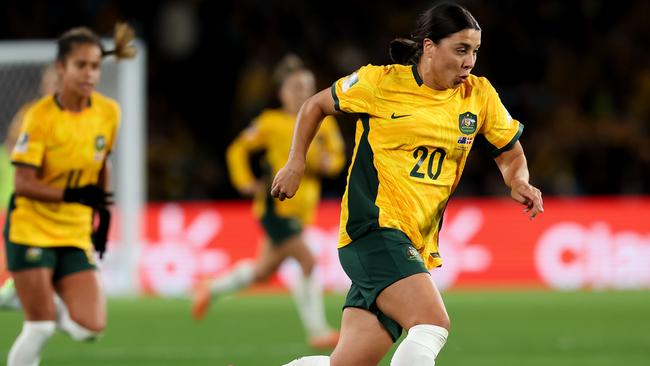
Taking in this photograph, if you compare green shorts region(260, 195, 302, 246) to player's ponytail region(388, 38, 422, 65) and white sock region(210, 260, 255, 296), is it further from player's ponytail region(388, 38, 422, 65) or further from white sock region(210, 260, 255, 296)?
player's ponytail region(388, 38, 422, 65)

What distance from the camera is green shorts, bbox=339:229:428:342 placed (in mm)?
5203

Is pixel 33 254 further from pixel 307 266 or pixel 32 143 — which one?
pixel 307 266

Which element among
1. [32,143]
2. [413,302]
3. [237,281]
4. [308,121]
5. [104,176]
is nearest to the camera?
[413,302]

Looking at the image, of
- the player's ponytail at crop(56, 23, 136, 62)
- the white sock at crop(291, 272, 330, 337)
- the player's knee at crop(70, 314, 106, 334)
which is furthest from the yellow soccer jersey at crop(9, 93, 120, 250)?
the white sock at crop(291, 272, 330, 337)

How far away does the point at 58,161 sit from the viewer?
22.4 ft

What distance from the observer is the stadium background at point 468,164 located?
12953 millimetres

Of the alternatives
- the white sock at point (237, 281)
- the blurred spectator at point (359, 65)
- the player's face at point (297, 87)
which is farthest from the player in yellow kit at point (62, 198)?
the blurred spectator at point (359, 65)

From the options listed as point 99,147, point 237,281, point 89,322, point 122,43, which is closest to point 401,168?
point 99,147

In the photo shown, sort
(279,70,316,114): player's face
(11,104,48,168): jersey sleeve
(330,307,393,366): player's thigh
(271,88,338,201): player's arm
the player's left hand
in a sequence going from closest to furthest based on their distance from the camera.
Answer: (330,307,393,366): player's thigh, the player's left hand, (271,88,338,201): player's arm, (11,104,48,168): jersey sleeve, (279,70,316,114): player's face

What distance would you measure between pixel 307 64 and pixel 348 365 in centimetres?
1410

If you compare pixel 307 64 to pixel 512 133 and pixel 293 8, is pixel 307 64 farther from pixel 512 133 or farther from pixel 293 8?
pixel 512 133

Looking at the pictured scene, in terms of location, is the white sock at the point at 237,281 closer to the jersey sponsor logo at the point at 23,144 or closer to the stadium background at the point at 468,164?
the stadium background at the point at 468,164

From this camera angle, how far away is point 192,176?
707 inches

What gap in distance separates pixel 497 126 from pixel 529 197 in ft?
1.21
